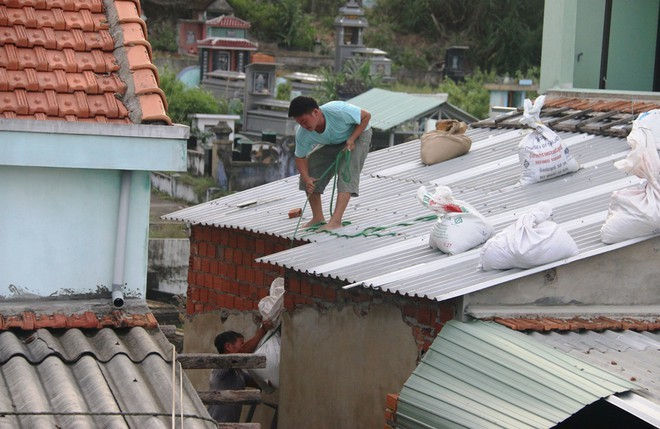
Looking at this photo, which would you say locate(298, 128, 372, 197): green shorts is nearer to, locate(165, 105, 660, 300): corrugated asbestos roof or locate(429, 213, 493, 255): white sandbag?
locate(165, 105, 660, 300): corrugated asbestos roof

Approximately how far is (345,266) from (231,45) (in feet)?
106

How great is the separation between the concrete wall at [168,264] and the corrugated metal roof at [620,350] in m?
15.0

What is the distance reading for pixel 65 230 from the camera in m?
6.80

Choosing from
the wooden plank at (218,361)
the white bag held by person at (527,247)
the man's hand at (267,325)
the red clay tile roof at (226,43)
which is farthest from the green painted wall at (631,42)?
the red clay tile roof at (226,43)

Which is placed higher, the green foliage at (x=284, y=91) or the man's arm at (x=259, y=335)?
the green foliage at (x=284, y=91)

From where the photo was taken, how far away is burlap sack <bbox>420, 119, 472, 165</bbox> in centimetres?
1131

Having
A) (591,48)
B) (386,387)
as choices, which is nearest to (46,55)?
(386,387)

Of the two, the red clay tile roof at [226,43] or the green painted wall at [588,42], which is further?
the red clay tile roof at [226,43]

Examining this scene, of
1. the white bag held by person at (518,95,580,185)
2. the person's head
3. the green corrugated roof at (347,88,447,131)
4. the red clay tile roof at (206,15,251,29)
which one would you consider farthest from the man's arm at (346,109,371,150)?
the red clay tile roof at (206,15,251,29)

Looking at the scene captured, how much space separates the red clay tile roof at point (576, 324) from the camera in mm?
7461

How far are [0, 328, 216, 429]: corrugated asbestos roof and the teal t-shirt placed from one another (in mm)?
3422

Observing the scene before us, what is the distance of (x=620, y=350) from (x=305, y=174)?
3.32m

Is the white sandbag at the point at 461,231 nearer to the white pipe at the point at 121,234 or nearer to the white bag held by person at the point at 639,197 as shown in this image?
the white bag held by person at the point at 639,197

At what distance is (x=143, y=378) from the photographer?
19.8 feet
